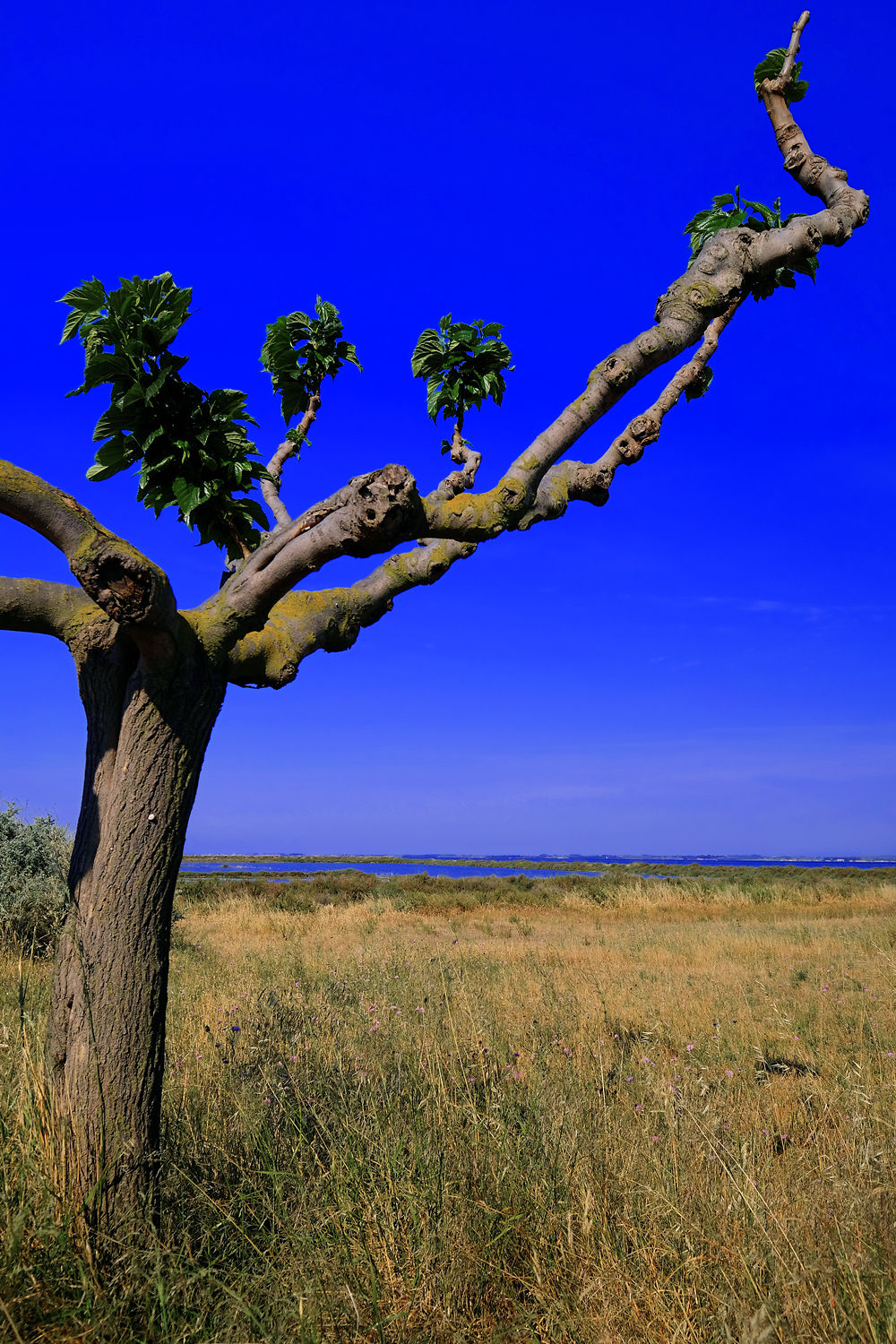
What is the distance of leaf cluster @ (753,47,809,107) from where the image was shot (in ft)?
17.4

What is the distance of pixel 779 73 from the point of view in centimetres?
536

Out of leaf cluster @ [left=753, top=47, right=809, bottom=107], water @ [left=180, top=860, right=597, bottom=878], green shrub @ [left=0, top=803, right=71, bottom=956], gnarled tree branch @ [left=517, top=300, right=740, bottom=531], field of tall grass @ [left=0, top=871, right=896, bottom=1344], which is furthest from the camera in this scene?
water @ [left=180, top=860, right=597, bottom=878]

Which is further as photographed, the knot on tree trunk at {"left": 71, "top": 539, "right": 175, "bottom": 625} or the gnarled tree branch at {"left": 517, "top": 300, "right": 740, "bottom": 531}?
the gnarled tree branch at {"left": 517, "top": 300, "right": 740, "bottom": 531}

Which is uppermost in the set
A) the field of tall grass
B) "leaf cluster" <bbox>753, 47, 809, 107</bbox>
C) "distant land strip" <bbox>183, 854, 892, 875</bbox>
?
"leaf cluster" <bbox>753, 47, 809, 107</bbox>

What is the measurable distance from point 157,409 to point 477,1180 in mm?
3943

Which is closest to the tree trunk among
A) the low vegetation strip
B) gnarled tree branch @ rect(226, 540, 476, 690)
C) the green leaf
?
gnarled tree branch @ rect(226, 540, 476, 690)

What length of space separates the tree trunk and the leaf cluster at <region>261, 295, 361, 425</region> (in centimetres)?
304

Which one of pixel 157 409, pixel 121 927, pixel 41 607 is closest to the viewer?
pixel 121 927

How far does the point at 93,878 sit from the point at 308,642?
147cm

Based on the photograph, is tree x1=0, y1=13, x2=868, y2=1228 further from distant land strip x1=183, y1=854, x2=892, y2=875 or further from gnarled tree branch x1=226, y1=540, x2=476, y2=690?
distant land strip x1=183, y1=854, x2=892, y2=875

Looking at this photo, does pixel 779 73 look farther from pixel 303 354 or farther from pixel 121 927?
pixel 121 927

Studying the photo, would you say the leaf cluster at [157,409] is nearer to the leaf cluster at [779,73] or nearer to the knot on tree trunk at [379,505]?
the knot on tree trunk at [379,505]

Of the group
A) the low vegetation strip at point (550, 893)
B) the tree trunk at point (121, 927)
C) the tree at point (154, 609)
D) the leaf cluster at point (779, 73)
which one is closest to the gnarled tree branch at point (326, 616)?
the tree at point (154, 609)

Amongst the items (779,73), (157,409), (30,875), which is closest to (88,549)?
(157,409)
